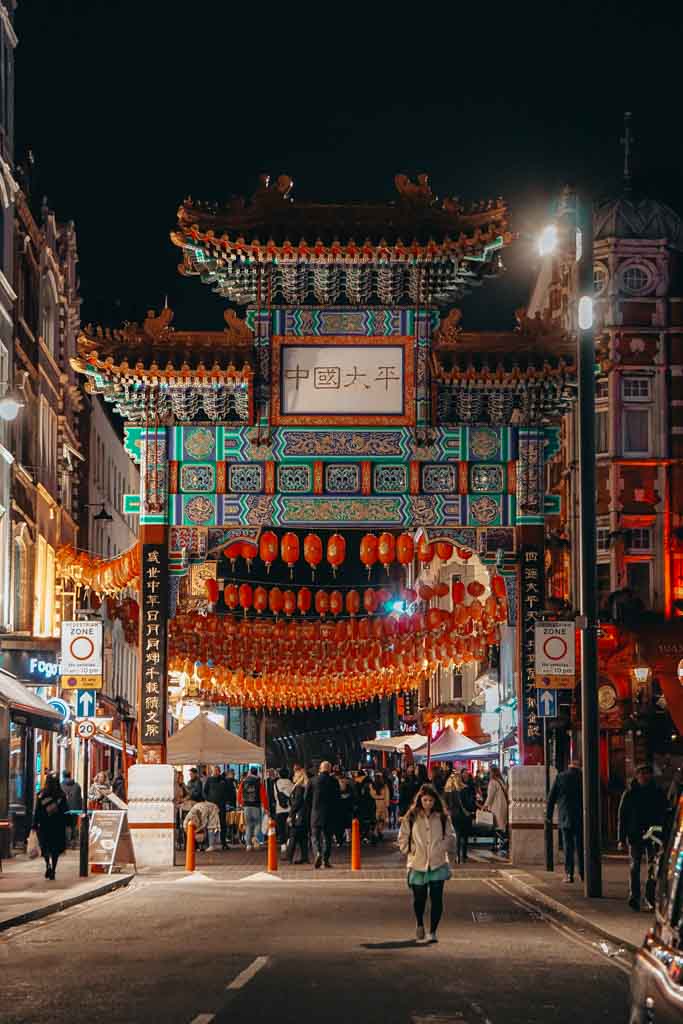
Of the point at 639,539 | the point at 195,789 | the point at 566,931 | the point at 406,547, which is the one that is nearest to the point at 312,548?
the point at 406,547

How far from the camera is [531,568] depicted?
36.3 m

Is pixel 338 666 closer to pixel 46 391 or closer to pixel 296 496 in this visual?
pixel 46 391

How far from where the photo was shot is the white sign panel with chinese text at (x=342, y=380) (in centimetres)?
3641

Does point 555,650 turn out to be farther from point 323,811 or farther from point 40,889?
point 40,889

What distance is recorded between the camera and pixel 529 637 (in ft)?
119

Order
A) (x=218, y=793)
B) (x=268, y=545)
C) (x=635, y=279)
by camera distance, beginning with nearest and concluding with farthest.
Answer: (x=268, y=545), (x=218, y=793), (x=635, y=279)

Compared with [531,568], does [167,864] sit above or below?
below

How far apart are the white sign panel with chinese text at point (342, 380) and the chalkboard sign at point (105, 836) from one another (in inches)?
331

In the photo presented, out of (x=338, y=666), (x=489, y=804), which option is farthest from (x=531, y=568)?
(x=338, y=666)

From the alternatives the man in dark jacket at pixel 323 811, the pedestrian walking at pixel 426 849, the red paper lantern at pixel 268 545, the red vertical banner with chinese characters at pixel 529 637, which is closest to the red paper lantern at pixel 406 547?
the red vertical banner with chinese characters at pixel 529 637

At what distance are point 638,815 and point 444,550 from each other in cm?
1405

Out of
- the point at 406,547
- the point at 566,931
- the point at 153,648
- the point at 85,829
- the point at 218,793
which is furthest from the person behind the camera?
the point at 218,793

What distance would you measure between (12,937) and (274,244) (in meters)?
17.8

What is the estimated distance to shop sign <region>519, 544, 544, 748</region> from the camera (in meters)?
36.1
